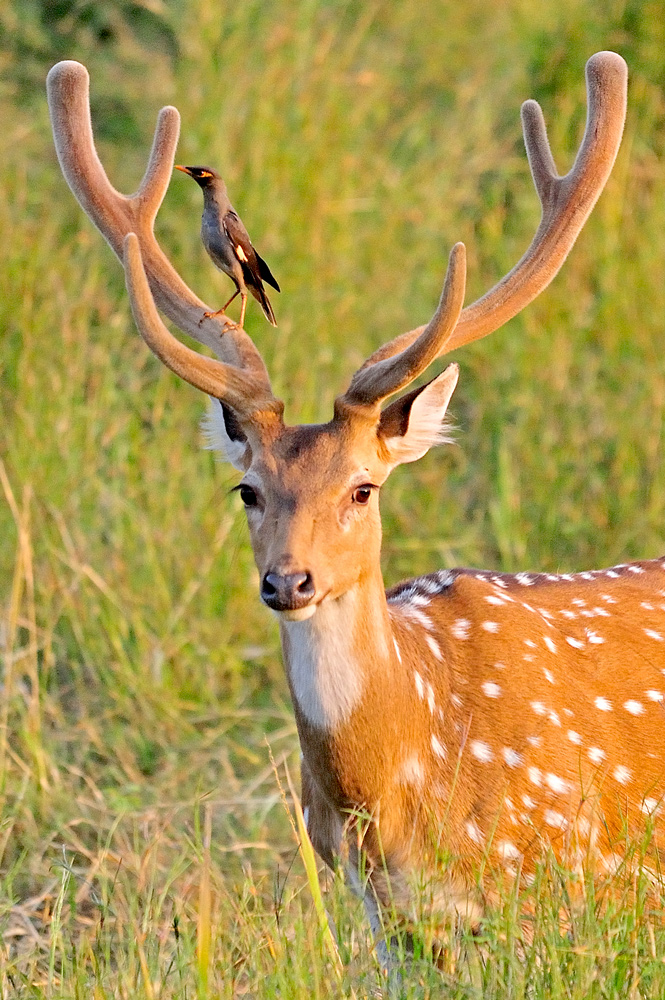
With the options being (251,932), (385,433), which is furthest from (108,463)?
(251,932)

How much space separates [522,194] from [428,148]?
57cm

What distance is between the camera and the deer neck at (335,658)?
130 inches

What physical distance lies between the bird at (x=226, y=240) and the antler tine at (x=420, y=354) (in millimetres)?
414

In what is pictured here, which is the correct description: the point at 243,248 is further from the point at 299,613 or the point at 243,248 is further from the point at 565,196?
the point at 299,613

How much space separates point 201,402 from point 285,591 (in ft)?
10.3

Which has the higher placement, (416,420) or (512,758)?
(416,420)

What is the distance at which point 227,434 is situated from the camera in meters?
3.53

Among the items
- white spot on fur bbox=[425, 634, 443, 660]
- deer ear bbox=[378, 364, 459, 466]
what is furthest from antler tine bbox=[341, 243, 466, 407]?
white spot on fur bbox=[425, 634, 443, 660]

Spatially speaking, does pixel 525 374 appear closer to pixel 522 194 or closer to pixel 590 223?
pixel 590 223

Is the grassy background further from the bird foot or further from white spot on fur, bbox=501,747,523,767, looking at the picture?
the bird foot

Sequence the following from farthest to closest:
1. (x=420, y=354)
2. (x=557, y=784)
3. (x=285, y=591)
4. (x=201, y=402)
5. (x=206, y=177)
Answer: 1. (x=201, y=402)
2. (x=206, y=177)
3. (x=557, y=784)
4. (x=420, y=354)
5. (x=285, y=591)

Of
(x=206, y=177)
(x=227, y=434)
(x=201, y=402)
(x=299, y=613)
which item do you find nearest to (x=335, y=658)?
(x=299, y=613)

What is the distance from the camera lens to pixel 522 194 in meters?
7.64

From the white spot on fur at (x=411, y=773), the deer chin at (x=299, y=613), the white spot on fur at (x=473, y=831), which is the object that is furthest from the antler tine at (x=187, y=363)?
the white spot on fur at (x=473, y=831)
